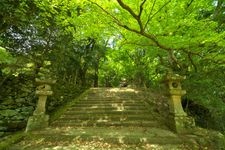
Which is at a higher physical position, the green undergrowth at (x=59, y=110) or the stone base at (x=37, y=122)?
the green undergrowth at (x=59, y=110)

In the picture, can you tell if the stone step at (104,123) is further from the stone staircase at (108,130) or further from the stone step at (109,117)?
the stone step at (109,117)

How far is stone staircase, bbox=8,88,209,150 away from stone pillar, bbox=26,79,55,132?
1.19 feet

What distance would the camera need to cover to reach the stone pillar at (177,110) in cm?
705

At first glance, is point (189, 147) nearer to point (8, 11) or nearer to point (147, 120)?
point (147, 120)

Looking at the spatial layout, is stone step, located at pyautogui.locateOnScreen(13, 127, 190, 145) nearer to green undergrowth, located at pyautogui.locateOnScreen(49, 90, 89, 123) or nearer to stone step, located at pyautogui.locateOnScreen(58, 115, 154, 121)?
stone step, located at pyautogui.locateOnScreen(58, 115, 154, 121)

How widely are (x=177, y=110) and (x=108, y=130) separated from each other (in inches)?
99.1

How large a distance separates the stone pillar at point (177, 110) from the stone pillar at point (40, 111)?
4.50 m

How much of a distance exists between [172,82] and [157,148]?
2.81m

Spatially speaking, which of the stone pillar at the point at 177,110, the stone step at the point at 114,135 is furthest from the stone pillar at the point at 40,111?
the stone pillar at the point at 177,110

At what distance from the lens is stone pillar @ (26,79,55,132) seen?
24.5ft

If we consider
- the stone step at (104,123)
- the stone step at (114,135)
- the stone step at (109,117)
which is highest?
the stone step at (109,117)

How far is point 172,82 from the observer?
24.9ft

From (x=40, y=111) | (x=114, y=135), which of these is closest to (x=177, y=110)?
(x=114, y=135)

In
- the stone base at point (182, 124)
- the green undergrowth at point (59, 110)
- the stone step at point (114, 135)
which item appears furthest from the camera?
the green undergrowth at point (59, 110)
